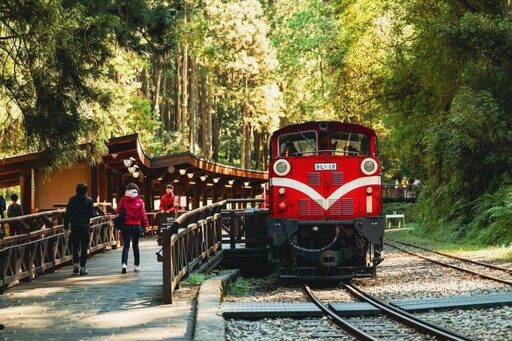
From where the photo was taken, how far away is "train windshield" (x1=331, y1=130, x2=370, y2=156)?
1642 centimetres

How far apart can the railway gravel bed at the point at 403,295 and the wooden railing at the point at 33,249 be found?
3.58 metres

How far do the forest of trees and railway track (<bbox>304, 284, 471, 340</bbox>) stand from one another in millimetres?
6241

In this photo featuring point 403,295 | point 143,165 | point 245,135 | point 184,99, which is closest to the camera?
point 403,295

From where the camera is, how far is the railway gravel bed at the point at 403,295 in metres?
9.22

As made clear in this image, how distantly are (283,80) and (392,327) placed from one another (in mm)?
48231

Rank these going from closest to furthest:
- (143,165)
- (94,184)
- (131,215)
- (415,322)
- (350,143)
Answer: (415,322) < (131,215) < (350,143) < (94,184) < (143,165)

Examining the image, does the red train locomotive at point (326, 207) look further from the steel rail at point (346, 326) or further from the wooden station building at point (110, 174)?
the wooden station building at point (110, 174)

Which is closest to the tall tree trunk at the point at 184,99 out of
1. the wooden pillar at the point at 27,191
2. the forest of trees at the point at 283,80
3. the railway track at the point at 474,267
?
the forest of trees at the point at 283,80

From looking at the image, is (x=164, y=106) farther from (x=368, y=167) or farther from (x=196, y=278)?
(x=196, y=278)

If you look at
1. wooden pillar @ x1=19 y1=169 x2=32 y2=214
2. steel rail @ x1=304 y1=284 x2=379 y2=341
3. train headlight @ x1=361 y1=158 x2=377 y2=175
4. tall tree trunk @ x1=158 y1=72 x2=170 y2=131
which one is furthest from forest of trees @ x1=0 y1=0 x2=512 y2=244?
steel rail @ x1=304 y1=284 x2=379 y2=341

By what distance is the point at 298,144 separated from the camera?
54.3 ft

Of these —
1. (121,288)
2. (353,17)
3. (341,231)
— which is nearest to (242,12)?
(353,17)

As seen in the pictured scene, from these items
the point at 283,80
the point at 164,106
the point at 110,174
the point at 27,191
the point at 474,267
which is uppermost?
the point at 283,80

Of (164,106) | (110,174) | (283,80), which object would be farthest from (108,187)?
(164,106)
